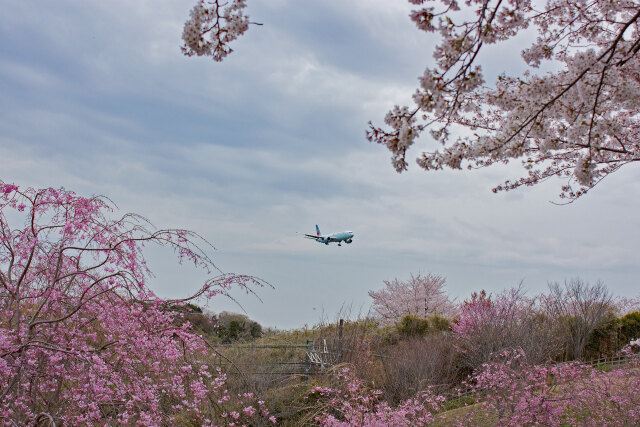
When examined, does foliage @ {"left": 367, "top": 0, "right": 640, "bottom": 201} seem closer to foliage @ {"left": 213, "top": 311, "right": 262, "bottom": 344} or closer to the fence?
the fence

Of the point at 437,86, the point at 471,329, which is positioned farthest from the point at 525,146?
the point at 471,329

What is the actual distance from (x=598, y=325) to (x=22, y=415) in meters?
11.3

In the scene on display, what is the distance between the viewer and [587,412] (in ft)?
22.8

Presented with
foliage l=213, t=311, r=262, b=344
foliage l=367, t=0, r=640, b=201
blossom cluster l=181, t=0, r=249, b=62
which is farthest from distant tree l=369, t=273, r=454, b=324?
blossom cluster l=181, t=0, r=249, b=62

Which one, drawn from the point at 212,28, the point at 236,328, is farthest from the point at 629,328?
the point at 212,28

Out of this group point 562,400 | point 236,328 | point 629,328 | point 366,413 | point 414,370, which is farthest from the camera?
point 236,328

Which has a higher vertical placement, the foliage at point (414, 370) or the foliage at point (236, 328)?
the foliage at point (236, 328)

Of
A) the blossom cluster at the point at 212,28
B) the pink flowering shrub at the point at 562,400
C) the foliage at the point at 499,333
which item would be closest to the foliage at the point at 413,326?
the foliage at the point at 499,333

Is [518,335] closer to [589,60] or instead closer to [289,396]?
[289,396]

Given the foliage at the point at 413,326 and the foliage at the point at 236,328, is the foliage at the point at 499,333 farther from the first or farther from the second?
the foliage at the point at 236,328

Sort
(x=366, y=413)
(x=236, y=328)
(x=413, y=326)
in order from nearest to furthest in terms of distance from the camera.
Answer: (x=366, y=413)
(x=413, y=326)
(x=236, y=328)

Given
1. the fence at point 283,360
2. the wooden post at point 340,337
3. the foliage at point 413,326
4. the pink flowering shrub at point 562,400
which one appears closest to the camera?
the pink flowering shrub at point 562,400

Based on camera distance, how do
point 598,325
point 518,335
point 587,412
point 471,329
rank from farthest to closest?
point 598,325 < point 471,329 < point 518,335 < point 587,412

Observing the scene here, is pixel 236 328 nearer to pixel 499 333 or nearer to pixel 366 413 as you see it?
pixel 499 333
